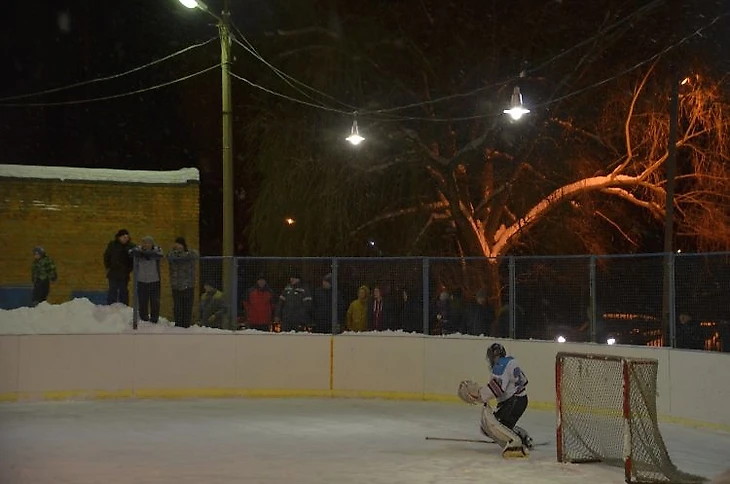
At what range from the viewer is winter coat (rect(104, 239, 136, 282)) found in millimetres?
18469

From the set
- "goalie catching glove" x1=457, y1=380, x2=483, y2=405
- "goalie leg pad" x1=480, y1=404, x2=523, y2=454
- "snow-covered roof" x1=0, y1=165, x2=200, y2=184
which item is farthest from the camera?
"snow-covered roof" x1=0, y1=165, x2=200, y2=184

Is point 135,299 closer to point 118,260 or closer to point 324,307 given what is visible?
point 118,260

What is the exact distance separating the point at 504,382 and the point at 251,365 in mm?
7104

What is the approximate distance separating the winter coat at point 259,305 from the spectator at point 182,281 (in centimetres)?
101

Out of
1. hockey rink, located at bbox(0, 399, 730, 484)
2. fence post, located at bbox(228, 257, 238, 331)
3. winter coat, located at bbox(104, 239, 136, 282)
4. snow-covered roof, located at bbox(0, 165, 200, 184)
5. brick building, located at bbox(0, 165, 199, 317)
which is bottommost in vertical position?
hockey rink, located at bbox(0, 399, 730, 484)

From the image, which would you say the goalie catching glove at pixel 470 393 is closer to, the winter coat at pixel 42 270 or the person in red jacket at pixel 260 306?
the person in red jacket at pixel 260 306

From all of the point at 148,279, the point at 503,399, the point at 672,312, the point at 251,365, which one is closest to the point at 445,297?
the point at 251,365

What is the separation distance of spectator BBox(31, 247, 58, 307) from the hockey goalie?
402 inches

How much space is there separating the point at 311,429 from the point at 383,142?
44.0ft

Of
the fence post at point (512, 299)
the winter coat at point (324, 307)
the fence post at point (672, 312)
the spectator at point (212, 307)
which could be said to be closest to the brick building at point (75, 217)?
the spectator at point (212, 307)

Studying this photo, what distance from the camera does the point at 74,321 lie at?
57.5ft

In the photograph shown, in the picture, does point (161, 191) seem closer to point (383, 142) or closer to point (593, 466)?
point (383, 142)

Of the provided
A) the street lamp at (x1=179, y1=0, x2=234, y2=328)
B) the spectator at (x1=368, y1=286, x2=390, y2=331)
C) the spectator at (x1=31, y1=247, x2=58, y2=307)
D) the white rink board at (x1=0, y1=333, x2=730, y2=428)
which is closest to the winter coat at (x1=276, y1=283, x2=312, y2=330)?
the white rink board at (x1=0, y1=333, x2=730, y2=428)

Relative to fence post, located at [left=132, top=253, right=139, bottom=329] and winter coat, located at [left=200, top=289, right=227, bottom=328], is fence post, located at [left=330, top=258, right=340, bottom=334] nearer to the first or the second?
winter coat, located at [left=200, top=289, right=227, bottom=328]
